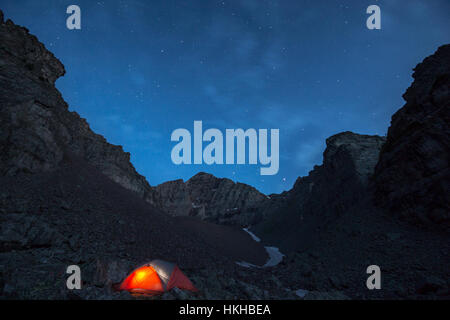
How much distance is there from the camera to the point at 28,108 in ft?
74.3

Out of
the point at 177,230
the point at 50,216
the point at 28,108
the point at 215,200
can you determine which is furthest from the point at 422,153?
the point at 215,200

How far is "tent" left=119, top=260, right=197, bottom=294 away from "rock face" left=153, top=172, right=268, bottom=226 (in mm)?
84874

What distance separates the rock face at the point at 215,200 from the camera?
10294 cm

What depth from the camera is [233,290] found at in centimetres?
1269

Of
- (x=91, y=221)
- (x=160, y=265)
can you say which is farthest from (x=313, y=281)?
(x=91, y=221)

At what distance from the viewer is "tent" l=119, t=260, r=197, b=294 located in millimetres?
11391

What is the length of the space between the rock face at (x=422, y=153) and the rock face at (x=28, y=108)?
3744 centimetres

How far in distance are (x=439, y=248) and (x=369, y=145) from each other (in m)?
27.3

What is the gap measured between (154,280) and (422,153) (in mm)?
27115

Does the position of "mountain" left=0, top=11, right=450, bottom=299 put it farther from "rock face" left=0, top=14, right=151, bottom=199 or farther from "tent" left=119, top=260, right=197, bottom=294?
"tent" left=119, top=260, right=197, bottom=294

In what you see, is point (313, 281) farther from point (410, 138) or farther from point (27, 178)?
point (27, 178)

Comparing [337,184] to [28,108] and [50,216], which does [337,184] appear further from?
[28,108]

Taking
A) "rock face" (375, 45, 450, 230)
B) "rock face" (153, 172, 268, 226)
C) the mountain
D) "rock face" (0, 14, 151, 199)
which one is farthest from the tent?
"rock face" (153, 172, 268, 226)

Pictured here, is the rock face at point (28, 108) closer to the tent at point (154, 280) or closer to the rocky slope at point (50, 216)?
the rocky slope at point (50, 216)
